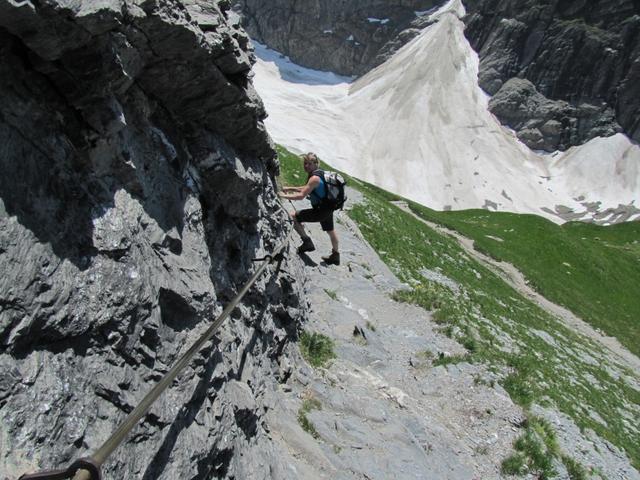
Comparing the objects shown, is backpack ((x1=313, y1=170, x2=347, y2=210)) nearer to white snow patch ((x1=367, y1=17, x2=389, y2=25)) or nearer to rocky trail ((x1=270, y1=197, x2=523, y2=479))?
rocky trail ((x1=270, y1=197, x2=523, y2=479))

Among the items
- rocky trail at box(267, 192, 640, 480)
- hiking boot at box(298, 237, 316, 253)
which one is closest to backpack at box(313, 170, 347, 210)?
hiking boot at box(298, 237, 316, 253)

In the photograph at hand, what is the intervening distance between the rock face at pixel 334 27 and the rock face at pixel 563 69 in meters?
32.6

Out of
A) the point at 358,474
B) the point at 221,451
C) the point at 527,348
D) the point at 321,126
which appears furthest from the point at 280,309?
the point at 321,126

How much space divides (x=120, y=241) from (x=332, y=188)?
9.39m

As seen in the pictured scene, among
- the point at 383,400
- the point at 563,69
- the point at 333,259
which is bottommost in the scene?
the point at 383,400

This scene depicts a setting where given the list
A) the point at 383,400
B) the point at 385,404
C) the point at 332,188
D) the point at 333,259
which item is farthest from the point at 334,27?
the point at 385,404

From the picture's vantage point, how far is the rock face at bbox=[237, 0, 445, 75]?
6683 inches

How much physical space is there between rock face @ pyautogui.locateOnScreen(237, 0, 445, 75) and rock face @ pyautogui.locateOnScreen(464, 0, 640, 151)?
3262 cm

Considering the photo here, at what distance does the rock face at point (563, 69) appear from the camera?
432 feet

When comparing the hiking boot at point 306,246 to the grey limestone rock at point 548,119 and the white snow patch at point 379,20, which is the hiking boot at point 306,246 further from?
the white snow patch at point 379,20

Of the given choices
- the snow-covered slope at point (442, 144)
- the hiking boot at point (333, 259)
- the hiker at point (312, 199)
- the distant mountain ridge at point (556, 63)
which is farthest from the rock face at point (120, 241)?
the distant mountain ridge at point (556, 63)

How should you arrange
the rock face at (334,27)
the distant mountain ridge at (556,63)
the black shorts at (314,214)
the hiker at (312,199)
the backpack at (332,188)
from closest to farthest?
the hiker at (312,199)
the backpack at (332,188)
the black shorts at (314,214)
the distant mountain ridge at (556,63)
the rock face at (334,27)

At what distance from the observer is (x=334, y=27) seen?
577 feet

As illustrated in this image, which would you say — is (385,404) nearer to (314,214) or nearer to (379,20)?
(314,214)
